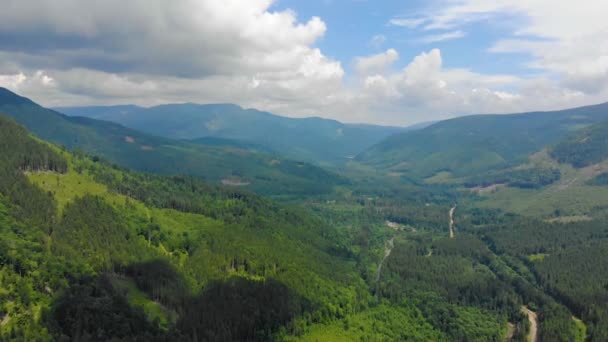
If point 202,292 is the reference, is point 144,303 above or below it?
above

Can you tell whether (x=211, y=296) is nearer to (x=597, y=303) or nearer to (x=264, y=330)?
(x=264, y=330)

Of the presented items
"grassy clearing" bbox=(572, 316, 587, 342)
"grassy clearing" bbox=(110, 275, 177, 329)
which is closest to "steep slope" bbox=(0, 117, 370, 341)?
"grassy clearing" bbox=(110, 275, 177, 329)

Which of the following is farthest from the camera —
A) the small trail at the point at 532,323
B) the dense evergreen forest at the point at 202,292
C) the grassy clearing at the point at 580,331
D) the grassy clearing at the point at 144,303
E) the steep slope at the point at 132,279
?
the small trail at the point at 532,323

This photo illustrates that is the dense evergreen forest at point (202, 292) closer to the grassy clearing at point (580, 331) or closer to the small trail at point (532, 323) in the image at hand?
the grassy clearing at point (580, 331)

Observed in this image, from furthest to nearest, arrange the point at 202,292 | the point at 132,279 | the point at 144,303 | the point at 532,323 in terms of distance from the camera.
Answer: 1. the point at 532,323
2. the point at 202,292
3. the point at 132,279
4. the point at 144,303

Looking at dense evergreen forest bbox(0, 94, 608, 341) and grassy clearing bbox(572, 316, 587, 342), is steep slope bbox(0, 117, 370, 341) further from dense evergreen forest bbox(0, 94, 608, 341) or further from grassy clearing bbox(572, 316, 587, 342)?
grassy clearing bbox(572, 316, 587, 342)

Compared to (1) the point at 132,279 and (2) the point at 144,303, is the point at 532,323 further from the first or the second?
(1) the point at 132,279

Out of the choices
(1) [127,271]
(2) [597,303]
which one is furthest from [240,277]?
(2) [597,303]

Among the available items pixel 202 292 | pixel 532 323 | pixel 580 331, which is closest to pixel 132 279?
pixel 202 292

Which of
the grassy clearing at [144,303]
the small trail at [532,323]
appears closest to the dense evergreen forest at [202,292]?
the grassy clearing at [144,303]
